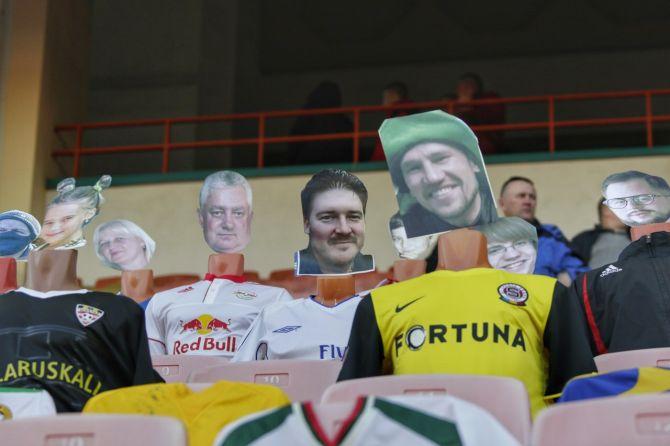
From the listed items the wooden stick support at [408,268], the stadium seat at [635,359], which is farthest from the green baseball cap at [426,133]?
the wooden stick support at [408,268]

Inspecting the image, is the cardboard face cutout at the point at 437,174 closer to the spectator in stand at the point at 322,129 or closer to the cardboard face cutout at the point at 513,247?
the cardboard face cutout at the point at 513,247

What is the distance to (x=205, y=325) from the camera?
5.16 meters

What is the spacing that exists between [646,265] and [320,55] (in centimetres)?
917

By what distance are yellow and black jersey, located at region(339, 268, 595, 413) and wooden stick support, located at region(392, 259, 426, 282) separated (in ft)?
6.52

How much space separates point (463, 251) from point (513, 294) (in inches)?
10.8

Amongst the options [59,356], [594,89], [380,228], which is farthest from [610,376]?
[594,89]

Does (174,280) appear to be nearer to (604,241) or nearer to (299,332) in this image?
(604,241)

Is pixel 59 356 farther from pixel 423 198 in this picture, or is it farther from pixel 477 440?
pixel 477 440

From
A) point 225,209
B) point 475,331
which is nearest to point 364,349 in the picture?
point 475,331

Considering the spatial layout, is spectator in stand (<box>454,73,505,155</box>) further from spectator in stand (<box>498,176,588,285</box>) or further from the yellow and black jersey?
the yellow and black jersey

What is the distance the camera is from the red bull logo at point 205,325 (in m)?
5.14

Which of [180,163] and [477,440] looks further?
[180,163]

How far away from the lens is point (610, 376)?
2965mm

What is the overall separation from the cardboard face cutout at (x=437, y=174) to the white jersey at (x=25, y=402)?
1.35m
